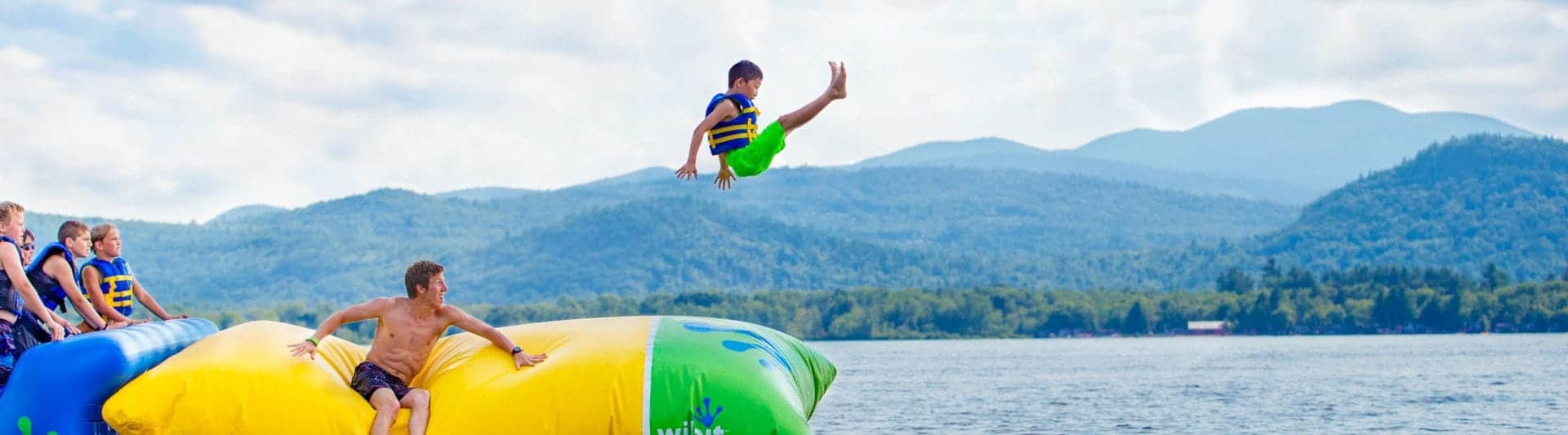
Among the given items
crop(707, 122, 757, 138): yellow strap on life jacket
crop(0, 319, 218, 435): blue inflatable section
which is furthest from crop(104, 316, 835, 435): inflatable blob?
crop(707, 122, 757, 138): yellow strap on life jacket

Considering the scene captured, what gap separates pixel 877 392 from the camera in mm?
55438

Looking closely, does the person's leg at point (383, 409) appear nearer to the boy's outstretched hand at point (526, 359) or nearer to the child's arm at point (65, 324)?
the boy's outstretched hand at point (526, 359)

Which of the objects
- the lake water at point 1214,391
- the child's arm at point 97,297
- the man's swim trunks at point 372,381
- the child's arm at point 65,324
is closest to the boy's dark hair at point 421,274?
the man's swim trunks at point 372,381

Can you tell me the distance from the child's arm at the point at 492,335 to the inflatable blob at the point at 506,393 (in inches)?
2.7

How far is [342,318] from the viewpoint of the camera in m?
13.6

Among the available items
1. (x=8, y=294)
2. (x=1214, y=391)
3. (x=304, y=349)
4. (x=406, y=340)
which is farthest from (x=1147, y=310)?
(x=8, y=294)

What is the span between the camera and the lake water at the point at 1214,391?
1549 inches

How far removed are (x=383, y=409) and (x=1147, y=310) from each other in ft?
408

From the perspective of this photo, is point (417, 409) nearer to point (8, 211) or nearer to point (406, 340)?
point (406, 340)

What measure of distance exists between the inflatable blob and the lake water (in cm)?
2324

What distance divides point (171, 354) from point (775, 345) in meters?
4.49

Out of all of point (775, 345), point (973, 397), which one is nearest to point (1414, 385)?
point (973, 397)

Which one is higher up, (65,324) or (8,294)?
(8,294)

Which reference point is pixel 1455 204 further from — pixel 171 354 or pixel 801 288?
pixel 171 354
